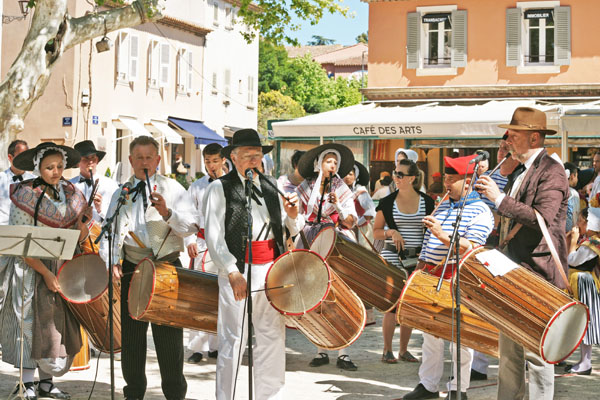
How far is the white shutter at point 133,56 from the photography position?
32906 mm

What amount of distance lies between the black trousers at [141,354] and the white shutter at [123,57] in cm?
2658

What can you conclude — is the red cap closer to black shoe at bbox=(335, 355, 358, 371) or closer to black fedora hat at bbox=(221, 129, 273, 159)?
black fedora hat at bbox=(221, 129, 273, 159)

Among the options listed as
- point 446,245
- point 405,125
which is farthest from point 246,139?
point 405,125

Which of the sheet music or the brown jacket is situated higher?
the brown jacket

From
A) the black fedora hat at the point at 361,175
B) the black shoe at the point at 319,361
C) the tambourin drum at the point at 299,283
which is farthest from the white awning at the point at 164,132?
the tambourin drum at the point at 299,283

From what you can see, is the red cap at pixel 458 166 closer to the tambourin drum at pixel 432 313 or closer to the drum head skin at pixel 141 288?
the tambourin drum at pixel 432 313

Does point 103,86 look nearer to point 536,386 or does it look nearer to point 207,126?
point 207,126

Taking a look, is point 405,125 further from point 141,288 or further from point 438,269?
point 141,288

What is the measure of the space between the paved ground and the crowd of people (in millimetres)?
176

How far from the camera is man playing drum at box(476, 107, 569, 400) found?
536 cm

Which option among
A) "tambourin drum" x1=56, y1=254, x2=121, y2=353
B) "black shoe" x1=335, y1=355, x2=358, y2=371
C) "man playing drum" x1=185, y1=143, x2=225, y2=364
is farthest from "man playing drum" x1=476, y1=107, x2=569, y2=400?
"man playing drum" x1=185, y1=143, x2=225, y2=364

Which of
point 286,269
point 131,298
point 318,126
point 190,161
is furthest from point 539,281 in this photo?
point 190,161

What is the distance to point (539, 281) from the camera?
5219 mm

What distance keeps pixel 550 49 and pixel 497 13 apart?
1669 mm
